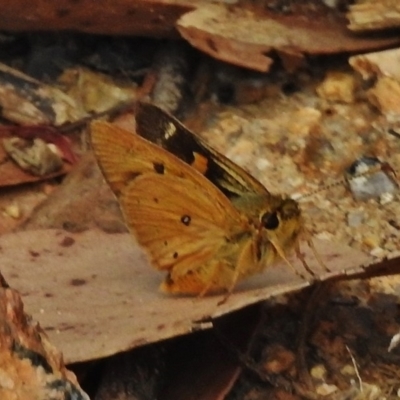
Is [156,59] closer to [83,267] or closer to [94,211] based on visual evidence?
[94,211]

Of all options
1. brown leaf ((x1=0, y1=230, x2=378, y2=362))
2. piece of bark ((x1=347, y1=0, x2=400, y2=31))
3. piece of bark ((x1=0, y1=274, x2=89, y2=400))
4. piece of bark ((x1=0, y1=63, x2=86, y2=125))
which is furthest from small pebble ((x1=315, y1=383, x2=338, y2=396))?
piece of bark ((x1=0, y1=63, x2=86, y2=125))

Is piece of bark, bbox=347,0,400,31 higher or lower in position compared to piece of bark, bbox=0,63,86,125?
higher

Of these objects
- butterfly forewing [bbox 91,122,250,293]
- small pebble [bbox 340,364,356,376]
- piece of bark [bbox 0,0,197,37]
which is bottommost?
piece of bark [bbox 0,0,197,37]

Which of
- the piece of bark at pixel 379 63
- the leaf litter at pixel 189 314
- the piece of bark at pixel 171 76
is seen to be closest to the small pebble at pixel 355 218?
the leaf litter at pixel 189 314

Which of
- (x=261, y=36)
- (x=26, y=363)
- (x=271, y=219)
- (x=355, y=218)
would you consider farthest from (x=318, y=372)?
(x=261, y=36)

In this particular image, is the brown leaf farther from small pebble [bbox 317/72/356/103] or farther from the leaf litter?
small pebble [bbox 317/72/356/103]

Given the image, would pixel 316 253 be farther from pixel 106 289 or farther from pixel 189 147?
pixel 106 289
